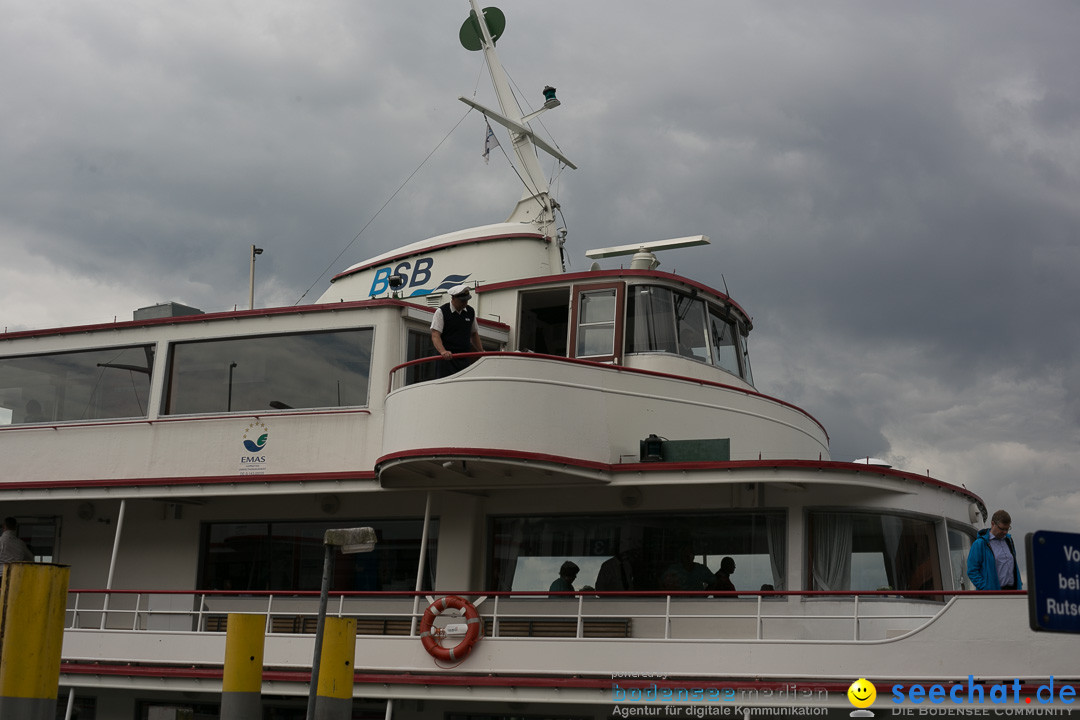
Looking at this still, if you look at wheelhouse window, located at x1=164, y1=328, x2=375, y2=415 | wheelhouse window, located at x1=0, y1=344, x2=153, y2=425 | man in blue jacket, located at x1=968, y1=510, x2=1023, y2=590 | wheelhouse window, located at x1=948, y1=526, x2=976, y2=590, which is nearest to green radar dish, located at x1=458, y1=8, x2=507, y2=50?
wheelhouse window, located at x1=164, y1=328, x2=375, y2=415

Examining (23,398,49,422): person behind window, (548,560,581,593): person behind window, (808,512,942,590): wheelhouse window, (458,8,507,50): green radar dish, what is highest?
(458,8,507,50): green radar dish

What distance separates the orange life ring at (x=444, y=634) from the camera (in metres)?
12.5

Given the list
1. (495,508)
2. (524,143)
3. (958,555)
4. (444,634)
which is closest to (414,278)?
(524,143)

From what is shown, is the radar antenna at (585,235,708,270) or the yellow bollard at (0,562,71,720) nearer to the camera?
the yellow bollard at (0,562,71,720)

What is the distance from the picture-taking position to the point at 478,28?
19766mm

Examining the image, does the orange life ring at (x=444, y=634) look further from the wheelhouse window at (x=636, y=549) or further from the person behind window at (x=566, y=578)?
the wheelhouse window at (x=636, y=549)

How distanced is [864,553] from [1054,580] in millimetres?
7828

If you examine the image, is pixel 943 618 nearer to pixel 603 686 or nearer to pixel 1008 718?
pixel 1008 718

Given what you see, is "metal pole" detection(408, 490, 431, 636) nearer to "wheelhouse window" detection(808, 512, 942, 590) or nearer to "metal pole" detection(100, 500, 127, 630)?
"metal pole" detection(100, 500, 127, 630)

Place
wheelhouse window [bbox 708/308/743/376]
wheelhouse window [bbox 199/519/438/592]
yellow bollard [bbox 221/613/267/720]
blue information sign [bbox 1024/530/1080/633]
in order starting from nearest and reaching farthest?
1. blue information sign [bbox 1024/530/1080/633]
2. yellow bollard [bbox 221/613/267/720]
3. wheelhouse window [bbox 199/519/438/592]
4. wheelhouse window [bbox 708/308/743/376]

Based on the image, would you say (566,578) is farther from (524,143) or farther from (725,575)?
(524,143)

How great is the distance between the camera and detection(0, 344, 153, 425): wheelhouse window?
16.2 m

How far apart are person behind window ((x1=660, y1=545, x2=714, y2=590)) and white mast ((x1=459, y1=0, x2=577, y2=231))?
6.43 meters

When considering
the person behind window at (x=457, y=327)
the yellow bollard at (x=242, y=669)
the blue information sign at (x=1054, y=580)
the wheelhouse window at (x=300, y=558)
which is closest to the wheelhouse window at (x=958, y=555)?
the person behind window at (x=457, y=327)
